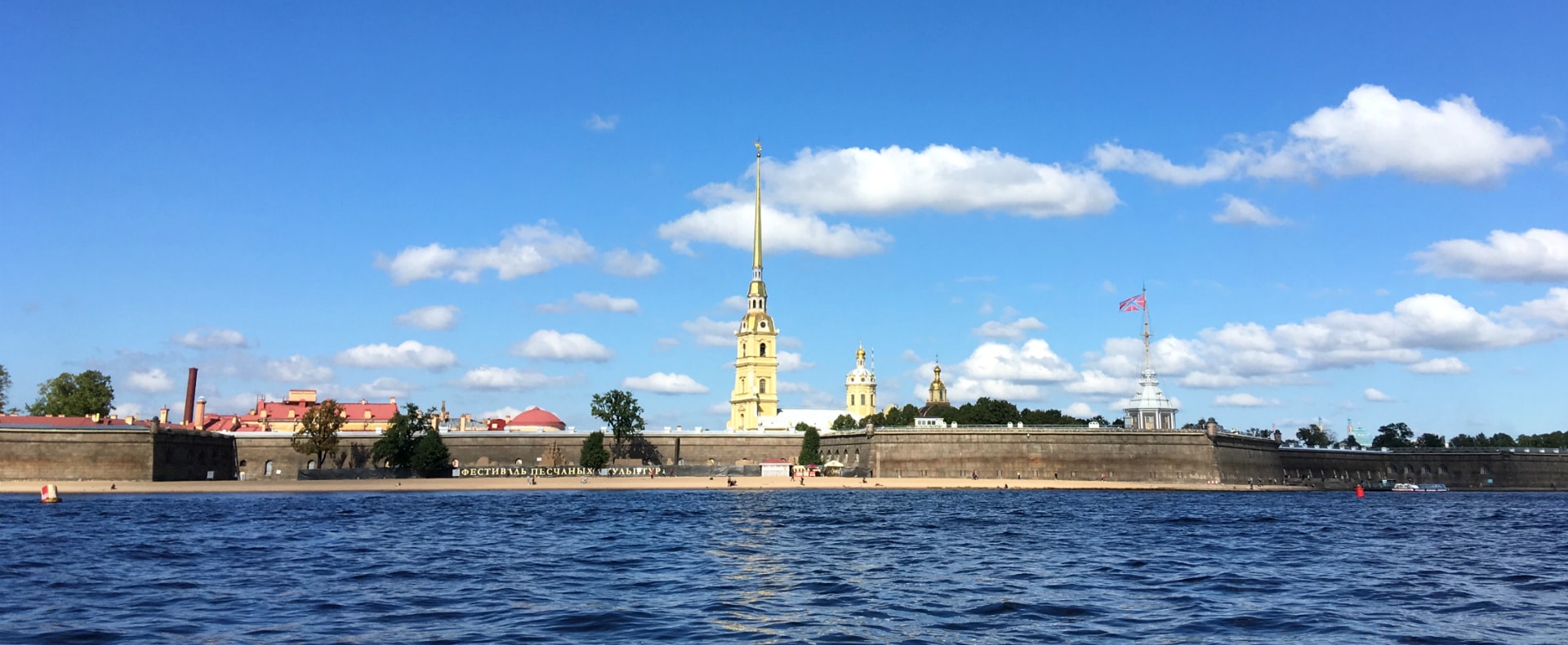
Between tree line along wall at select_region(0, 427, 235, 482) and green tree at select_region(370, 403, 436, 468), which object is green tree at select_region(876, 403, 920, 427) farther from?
tree line along wall at select_region(0, 427, 235, 482)

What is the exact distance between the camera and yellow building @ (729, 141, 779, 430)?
170m

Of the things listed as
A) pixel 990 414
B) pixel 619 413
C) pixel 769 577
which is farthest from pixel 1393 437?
pixel 769 577

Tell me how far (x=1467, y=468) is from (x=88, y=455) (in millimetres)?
131389

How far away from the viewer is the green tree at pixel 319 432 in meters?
103

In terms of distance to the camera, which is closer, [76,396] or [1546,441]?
[76,396]

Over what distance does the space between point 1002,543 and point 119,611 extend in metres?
26.4

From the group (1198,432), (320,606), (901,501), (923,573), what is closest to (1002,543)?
(923,573)

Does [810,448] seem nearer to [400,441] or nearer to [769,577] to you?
[400,441]

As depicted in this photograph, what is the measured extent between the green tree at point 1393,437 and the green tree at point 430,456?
12001cm

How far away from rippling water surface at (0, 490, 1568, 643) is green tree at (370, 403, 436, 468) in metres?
43.3

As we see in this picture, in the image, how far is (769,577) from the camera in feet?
97.6

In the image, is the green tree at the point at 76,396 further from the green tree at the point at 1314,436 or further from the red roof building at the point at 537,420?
the green tree at the point at 1314,436

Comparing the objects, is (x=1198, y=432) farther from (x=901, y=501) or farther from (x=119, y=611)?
(x=119, y=611)

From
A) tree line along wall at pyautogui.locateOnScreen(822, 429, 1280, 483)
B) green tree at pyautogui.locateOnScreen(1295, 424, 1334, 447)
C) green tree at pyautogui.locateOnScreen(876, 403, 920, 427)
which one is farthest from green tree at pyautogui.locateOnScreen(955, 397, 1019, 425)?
green tree at pyautogui.locateOnScreen(1295, 424, 1334, 447)
